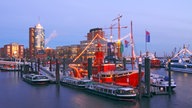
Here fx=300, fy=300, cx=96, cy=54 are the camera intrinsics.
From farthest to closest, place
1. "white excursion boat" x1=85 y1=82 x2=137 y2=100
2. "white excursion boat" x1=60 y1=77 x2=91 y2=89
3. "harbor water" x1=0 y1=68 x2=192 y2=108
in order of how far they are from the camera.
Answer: "white excursion boat" x1=60 y1=77 x2=91 y2=89 → "white excursion boat" x1=85 y1=82 x2=137 y2=100 → "harbor water" x1=0 y1=68 x2=192 y2=108

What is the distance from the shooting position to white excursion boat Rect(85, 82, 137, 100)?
45000 millimetres

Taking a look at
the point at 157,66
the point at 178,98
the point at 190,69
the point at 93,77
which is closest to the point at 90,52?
the point at 157,66

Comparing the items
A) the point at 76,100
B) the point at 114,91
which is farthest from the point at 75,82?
the point at 114,91

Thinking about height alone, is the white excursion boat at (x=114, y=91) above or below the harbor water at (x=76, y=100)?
above

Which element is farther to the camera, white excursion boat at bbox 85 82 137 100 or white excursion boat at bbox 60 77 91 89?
white excursion boat at bbox 60 77 91 89

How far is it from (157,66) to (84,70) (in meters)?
85.1

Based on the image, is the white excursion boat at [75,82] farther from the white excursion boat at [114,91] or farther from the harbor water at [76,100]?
the white excursion boat at [114,91]

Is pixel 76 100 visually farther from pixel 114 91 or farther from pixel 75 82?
pixel 75 82

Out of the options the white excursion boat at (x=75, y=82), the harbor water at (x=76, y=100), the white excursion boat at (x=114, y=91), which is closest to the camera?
the harbor water at (x=76, y=100)

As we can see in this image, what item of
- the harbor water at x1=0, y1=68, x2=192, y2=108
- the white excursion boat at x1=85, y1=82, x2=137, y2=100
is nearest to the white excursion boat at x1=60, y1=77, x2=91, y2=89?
the harbor water at x1=0, y1=68, x2=192, y2=108

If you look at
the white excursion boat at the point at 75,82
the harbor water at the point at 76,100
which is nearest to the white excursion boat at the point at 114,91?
the harbor water at the point at 76,100

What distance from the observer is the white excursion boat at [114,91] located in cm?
4500

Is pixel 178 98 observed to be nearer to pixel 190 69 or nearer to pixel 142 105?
pixel 142 105

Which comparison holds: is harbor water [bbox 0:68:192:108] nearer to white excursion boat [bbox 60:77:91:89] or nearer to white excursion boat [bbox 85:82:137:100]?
white excursion boat [bbox 85:82:137:100]
